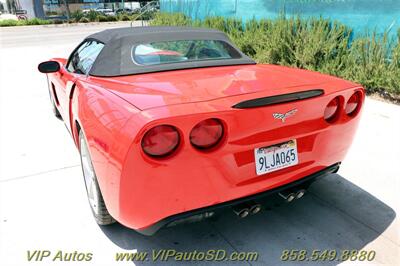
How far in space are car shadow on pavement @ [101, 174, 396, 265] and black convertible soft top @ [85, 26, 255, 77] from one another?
1.21 meters

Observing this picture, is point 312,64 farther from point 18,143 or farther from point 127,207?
point 127,207

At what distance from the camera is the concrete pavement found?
7.73 ft

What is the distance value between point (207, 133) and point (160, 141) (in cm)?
26

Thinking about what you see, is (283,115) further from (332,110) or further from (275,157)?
(332,110)

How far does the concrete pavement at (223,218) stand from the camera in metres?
2.36

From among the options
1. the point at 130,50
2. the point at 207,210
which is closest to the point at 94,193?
the point at 207,210

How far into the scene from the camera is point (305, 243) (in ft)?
7.79

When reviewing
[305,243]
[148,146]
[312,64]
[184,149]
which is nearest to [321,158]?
[305,243]

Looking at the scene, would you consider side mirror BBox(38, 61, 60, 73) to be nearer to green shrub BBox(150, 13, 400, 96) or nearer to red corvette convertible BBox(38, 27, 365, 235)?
red corvette convertible BBox(38, 27, 365, 235)

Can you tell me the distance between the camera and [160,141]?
1.74 meters

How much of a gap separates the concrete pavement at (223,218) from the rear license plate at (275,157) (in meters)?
0.59

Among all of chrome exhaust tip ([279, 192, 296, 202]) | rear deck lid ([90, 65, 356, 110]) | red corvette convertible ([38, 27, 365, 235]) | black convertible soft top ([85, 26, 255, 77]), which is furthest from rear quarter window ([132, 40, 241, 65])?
chrome exhaust tip ([279, 192, 296, 202])

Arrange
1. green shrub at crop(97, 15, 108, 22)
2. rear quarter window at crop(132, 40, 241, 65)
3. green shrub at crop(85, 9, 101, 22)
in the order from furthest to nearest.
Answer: green shrub at crop(97, 15, 108, 22) → green shrub at crop(85, 9, 101, 22) → rear quarter window at crop(132, 40, 241, 65)

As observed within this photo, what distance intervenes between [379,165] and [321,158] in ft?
5.05
